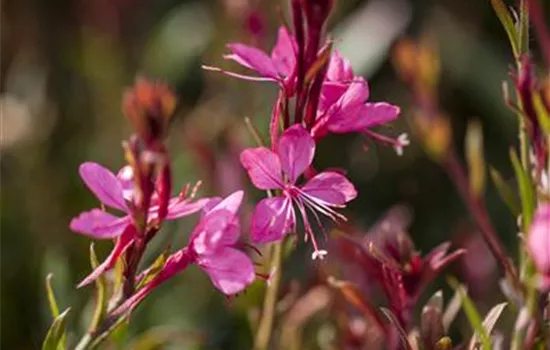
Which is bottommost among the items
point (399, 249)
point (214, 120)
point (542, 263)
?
point (214, 120)

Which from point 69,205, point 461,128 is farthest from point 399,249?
point 461,128

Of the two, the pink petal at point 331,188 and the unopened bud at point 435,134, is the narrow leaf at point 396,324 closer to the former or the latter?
the pink petal at point 331,188

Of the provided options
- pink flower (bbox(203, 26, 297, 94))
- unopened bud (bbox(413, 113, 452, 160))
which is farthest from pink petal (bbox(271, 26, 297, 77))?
unopened bud (bbox(413, 113, 452, 160))

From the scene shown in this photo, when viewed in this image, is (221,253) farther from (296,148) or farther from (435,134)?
(435,134)

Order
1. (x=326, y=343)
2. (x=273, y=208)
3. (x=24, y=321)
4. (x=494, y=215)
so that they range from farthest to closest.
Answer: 1. (x=494, y=215)
2. (x=24, y=321)
3. (x=326, y=343)
4. (x=273, y=208)

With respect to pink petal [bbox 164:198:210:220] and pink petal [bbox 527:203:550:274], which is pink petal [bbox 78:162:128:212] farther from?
pink petal [bbox 527:203:550:274]

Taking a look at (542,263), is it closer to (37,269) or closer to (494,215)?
(37,269)
